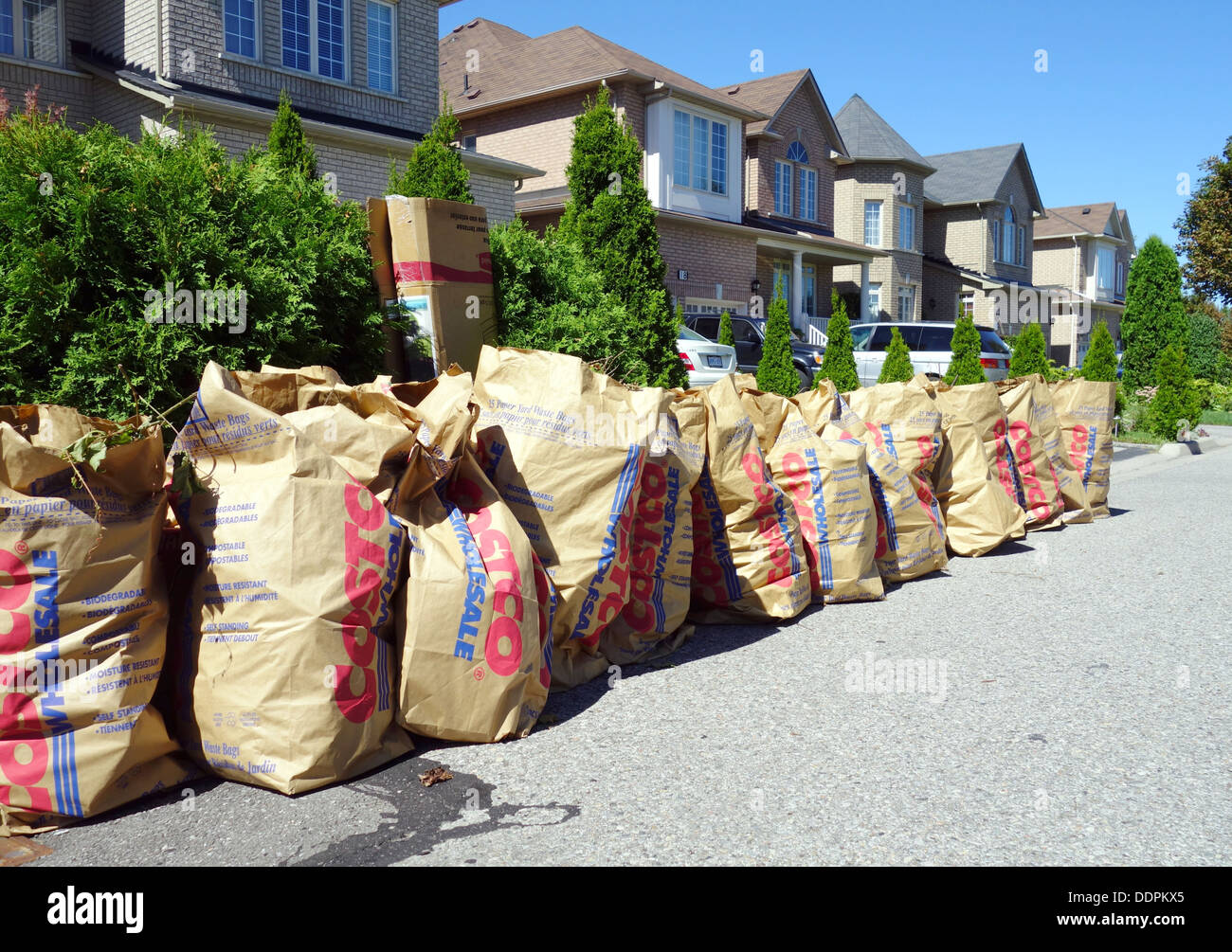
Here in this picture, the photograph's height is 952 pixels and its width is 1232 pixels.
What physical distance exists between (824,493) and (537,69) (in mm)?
19496

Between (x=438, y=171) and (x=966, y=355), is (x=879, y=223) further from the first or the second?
(x=438, y=171)

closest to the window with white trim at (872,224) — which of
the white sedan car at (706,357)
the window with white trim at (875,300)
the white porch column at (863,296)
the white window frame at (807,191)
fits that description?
the window with white trim at (875,300)

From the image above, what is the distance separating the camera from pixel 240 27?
515 inches

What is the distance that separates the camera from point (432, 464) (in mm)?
3465

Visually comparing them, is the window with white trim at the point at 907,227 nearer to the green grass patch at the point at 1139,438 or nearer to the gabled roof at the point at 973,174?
the gabled roof at the point at 973,174

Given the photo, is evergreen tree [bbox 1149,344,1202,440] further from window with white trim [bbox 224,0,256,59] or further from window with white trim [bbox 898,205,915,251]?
window with white trim [bbox 898,205,915,251]

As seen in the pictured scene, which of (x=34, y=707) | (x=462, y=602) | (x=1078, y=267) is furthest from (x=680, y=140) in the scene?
(x=1078, y=267)

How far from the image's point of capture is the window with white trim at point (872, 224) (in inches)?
1227

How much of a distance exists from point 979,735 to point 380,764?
215 cm

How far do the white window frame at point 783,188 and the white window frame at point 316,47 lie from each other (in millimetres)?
14103

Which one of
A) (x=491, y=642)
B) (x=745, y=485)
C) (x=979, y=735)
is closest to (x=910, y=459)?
(x=745, y=485)

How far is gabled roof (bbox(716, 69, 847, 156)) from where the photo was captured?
2491cm

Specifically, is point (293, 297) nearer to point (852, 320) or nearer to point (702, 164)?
point (702, 164)

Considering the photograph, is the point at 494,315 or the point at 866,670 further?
the point at 494,315
